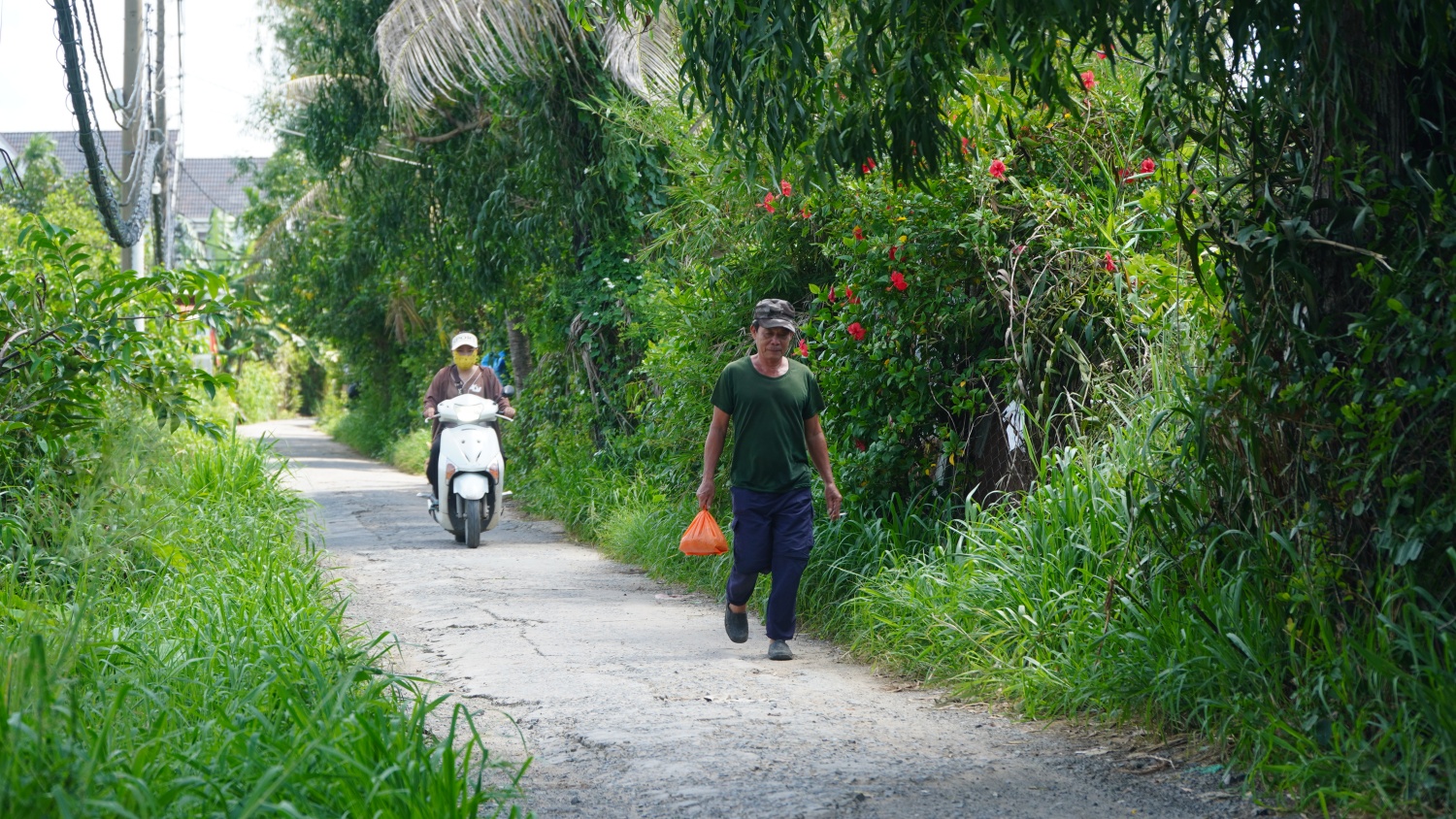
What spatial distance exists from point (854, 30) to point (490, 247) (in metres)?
10.3

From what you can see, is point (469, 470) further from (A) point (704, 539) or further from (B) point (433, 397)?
(A) point (704, 539)

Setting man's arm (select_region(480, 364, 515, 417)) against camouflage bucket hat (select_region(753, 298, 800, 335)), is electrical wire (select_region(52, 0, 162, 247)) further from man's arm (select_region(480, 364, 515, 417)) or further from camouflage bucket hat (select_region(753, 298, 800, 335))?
camouflage bucket hat (select_region(753, 298, 800, 335))

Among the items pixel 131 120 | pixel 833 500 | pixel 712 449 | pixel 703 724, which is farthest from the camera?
pixel 131 120

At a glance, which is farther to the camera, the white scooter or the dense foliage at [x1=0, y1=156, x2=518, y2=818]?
the white scooter

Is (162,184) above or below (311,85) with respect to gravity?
below

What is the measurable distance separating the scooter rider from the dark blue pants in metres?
5.43

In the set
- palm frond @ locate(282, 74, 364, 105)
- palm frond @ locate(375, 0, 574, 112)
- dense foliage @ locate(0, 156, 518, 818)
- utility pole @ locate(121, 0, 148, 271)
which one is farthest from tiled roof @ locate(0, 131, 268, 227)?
dense foliage @ locate(0, 156, 518, 818)

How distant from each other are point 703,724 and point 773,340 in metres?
2.12

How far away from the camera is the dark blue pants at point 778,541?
6812mm

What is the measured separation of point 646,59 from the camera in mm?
12133

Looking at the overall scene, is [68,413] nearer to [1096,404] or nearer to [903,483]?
[903,483]

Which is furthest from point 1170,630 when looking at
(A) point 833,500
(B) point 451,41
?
(B) point 451,41

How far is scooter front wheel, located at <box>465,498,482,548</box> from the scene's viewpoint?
36.9 feet

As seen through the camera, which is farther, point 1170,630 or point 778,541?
point 778,541
